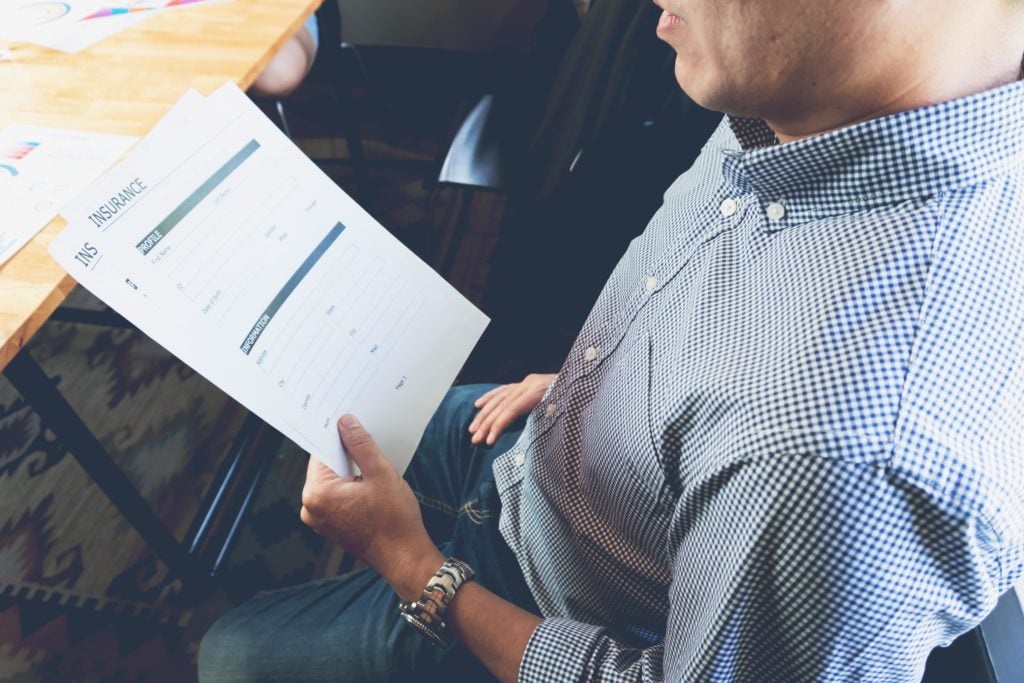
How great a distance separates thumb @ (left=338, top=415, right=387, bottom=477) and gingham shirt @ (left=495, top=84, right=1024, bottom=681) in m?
0.26

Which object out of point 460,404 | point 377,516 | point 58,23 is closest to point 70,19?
point 58,23

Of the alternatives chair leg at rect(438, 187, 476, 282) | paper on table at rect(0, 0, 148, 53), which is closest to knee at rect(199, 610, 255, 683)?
paper on table at rect(0, 0, 148, 53)

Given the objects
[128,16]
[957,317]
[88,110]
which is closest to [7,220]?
[88,110]

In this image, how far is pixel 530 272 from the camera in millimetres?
1177

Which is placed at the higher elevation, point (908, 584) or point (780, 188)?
point (780, 188)

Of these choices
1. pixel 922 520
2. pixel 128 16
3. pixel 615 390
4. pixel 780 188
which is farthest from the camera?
pixel 128 16

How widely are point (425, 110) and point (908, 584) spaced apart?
93.0 inches

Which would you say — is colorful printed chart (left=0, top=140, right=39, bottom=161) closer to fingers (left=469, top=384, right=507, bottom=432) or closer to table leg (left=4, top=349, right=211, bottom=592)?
table leg (left=4, top=349, right=211, bottom=592)

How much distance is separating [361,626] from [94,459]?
0.49m

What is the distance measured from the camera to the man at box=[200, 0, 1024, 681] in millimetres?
408

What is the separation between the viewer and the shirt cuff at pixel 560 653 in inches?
23.1

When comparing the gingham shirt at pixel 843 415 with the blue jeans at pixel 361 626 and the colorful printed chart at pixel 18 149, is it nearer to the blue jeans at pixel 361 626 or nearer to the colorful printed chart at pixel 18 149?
the blue jeans at pixel 361 626

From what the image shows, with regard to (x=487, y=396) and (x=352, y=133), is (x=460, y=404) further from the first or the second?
(x=352, y=133)

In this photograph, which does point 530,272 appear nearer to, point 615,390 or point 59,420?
point 615,390
